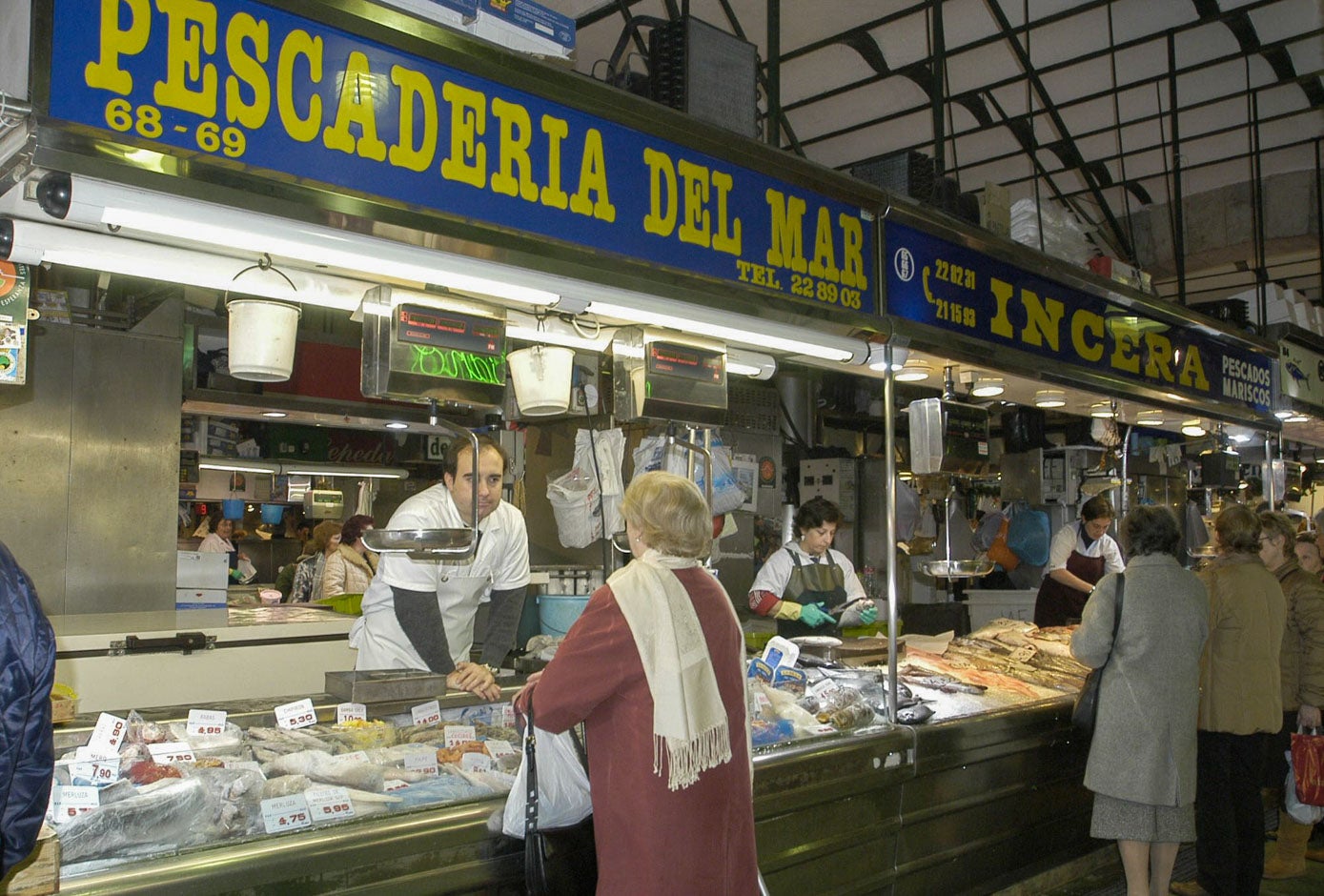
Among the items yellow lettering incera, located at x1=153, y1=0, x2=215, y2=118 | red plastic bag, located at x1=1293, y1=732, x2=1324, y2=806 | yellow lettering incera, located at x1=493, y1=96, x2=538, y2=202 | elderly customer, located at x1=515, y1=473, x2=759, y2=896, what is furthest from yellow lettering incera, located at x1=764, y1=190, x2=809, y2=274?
red plastic bag, located at x1=1293, y1=732, x2=1324, y2=806

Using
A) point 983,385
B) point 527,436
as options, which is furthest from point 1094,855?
point 527,436

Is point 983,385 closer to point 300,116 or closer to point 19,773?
point 300,116

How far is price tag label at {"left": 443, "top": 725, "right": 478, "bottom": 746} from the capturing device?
10.8ft

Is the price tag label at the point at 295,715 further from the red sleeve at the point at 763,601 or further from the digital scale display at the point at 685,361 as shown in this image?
the red sleeve at the point at 763,601

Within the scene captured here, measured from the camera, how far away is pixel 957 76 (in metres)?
7.86

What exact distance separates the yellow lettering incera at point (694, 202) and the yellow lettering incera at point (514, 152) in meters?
0.64

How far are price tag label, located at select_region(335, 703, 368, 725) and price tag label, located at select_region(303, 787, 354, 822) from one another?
1.95ft

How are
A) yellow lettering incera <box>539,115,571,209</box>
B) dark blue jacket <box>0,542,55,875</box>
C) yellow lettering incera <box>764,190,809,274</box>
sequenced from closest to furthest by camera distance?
dark blue jacket <box>0,542,55,875</box>, yellow lettering incera <box>539,115,571,209</box>, yellow lettering incera <box>764,190,809,274</box>

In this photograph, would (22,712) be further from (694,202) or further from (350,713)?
(694,202)

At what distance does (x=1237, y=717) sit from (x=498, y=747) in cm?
358

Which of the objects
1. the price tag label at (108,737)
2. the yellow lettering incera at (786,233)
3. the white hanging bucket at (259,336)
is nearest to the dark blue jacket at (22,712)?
the price tag label at (108,737)

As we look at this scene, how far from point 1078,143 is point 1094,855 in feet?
20.6

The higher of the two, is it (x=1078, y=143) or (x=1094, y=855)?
(x=1078, y=143)

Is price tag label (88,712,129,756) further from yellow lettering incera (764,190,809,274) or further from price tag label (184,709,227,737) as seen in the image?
yellow lettering incera (764,190,809,274)
